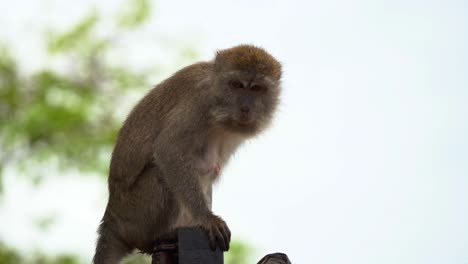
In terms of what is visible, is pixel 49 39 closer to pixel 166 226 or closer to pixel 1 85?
pixel 1 85

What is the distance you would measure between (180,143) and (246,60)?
91cm

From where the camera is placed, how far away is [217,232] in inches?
200

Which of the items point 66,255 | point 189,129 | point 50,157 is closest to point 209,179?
point 189,129

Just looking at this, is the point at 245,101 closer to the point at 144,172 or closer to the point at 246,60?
the point at 246,60

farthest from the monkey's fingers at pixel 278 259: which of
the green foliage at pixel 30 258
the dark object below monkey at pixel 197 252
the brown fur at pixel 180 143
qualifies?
the green foliage at pixel 30 258

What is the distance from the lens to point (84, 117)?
18484 millimetres

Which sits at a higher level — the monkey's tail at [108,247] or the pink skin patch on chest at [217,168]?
the pink skin patch on chest at [217,168]

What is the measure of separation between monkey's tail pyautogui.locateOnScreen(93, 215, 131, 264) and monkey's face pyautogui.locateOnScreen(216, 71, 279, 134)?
1.13 m

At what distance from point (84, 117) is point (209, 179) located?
40.3 ft

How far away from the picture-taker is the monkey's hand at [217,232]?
15.5ft

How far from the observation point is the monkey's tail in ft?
19.4

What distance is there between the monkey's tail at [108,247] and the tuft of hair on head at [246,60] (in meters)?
1.48

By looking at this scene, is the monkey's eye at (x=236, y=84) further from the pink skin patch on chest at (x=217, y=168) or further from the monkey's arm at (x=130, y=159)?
the monkey's arm at (x=130, y=159)

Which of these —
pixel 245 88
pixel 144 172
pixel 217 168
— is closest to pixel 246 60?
pixel 245 88
